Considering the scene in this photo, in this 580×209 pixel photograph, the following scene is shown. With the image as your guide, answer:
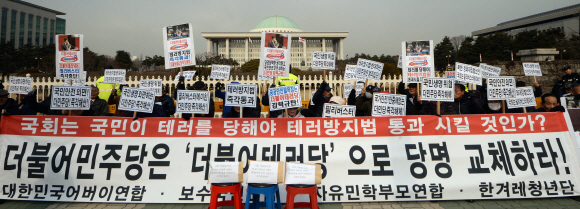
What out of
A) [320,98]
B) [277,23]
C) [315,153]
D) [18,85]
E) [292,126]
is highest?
[277,23]

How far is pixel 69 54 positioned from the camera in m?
5.97

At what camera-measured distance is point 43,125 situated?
4.92 meters

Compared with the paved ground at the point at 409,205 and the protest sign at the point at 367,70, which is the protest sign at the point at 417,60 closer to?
the protest sign at the point at 367,70

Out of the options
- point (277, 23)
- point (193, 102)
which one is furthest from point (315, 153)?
point (277, 23)

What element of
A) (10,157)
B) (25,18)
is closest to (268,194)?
(10,157)

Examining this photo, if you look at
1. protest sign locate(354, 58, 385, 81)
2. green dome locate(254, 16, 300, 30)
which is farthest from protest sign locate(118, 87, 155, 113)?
green dome locate(254, 16, 300, 30)

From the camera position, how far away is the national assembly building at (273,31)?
329ft

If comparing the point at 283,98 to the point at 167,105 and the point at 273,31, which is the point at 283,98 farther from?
the point at 273,31

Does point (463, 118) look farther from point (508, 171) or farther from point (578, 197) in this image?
point (578, 197)

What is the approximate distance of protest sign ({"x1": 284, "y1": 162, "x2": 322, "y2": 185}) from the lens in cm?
376

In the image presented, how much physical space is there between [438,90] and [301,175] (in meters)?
2.56

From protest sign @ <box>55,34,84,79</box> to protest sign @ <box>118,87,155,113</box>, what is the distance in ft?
5.60

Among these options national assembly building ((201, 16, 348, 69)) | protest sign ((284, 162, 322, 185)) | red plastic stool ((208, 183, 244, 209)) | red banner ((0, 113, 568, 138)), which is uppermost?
national assembly building ((201, 16, 348, 69))

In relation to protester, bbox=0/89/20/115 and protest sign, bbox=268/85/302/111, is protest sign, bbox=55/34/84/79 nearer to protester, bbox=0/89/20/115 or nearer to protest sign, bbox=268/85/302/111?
protester, bbox=0/89/20/115
